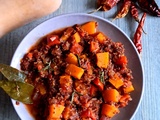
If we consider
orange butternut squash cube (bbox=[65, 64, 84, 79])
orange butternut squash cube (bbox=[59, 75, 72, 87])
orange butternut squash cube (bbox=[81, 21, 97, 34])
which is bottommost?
orange butternut squash cube (bbox=[59, 75, 72, 87])

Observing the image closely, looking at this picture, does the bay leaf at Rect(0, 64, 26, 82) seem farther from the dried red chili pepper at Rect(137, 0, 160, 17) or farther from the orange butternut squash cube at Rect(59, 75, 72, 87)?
the dried red chili pepper at Rect(137, 0, 160, 17)

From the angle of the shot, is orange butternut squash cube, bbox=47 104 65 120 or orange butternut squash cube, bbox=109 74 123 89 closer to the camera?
orange butternut squash cube, bbox=47 104 65 120

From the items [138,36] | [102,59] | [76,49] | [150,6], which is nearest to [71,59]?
[76,49]

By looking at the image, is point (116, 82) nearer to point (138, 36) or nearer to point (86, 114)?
point (86, 114)

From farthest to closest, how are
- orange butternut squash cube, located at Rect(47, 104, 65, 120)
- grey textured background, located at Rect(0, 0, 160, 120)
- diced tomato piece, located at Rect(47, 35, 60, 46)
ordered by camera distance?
grey textured background, located at Rect(0, 0, 160, 120) → diced tomato piece, located at Rect(47, 35, 60, 46) → orange butternut squash cube, located at Rect(47, 104, 65, 120)

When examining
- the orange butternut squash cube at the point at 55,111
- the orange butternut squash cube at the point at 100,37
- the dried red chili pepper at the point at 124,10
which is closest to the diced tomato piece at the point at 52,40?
the orange butternut squash cube at the point at 100,37

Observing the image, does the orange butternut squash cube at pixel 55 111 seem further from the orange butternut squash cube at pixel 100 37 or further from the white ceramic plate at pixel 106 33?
the orange butternut squash cube at pixel 100 37

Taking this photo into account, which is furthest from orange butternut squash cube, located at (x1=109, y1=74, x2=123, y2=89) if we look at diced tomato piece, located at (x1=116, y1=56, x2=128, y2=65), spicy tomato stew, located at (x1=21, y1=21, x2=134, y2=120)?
diced tomato piece, located at (x1=116, y1=56, x2=128, y2=65)
